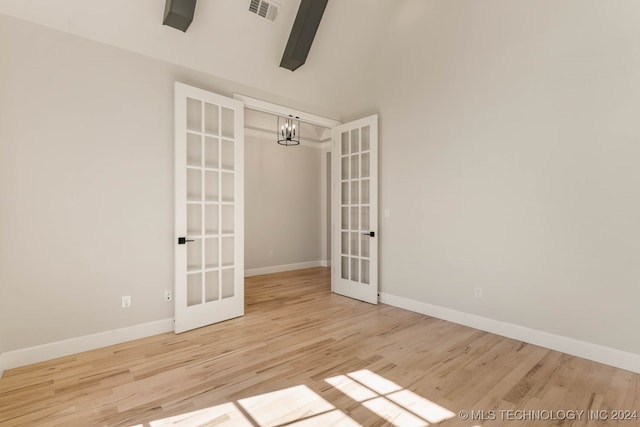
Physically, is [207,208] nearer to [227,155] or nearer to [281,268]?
[227,155]

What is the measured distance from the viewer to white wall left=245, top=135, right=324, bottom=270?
5.99m

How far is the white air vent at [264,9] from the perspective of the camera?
321cm

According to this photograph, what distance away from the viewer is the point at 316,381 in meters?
2.24

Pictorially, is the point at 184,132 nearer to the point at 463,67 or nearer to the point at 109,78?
the point at 109,78

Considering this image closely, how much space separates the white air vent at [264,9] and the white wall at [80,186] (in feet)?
3.29

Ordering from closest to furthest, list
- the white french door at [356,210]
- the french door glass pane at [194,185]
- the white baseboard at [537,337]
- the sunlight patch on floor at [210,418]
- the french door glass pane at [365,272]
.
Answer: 1. the sunlight patch on floor at [210,418]
2. the white baseboard at [537,337]
3. the french door glass pane at [194,185]
4. the white french door at [356,210]
5. the french door glass pane at [365,272]

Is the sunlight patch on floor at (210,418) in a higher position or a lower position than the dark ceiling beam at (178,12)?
lower

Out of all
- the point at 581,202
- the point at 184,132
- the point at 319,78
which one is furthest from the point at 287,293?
the point at 581,202

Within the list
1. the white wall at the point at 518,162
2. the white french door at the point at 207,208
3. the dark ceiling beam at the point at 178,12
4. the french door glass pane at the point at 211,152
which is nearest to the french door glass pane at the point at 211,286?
the white french door at the point at 207,208

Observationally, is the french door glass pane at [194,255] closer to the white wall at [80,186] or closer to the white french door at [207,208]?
the white french door at [207,208]

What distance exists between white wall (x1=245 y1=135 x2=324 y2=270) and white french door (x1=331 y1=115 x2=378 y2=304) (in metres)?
1.92

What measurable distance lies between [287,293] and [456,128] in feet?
10.5

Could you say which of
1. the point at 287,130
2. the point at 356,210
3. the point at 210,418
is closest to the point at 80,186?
the point at 210,418

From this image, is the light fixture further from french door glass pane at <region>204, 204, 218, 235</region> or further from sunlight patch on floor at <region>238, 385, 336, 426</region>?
sunlight patch on floor at <region>238, 385, 336, 426</region>
